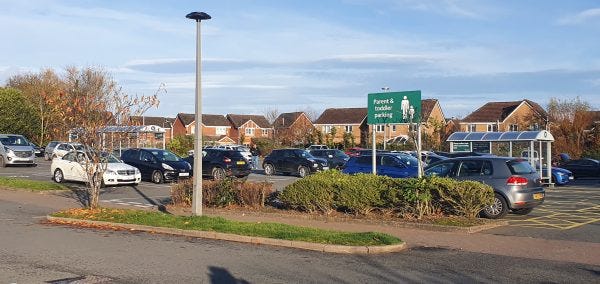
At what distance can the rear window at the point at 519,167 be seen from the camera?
1543 cm

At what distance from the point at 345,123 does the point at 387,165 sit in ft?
188

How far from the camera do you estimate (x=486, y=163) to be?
1585cm

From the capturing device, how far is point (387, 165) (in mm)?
23953

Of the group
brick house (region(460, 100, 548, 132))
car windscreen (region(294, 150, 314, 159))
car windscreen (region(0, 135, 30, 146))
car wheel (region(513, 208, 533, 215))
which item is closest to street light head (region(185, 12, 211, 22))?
car wheel (region(513, 208, 533, 215))

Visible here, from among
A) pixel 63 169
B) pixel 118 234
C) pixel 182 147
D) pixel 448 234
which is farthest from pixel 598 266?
pixel 182 147

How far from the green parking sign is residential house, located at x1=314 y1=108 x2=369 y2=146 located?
52.5m

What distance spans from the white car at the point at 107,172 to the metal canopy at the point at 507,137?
652 inches

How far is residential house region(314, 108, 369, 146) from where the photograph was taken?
77375 mm

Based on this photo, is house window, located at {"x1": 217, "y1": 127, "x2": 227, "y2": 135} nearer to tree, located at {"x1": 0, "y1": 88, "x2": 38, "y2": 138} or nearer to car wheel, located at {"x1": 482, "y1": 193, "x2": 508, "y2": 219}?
tree, located at {"x1": 0, "y1": 88, "x2": 38, "y2": 138}

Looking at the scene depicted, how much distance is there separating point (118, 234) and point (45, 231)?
1646 mm

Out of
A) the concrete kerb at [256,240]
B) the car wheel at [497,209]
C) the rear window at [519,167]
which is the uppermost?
the rear window at [519,167]

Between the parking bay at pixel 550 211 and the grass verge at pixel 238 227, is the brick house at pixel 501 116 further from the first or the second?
the grass verge at pixel 238 227

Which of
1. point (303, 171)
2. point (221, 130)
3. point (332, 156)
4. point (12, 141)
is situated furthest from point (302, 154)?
point (221, 130)

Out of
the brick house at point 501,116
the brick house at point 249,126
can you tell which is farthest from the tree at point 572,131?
the brick house at point 249,126
